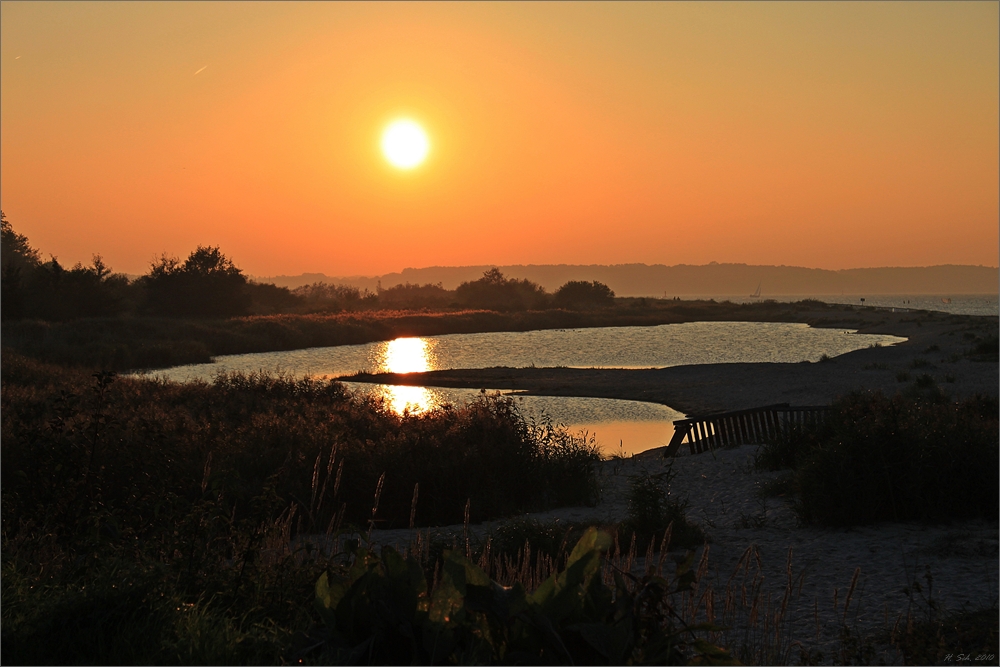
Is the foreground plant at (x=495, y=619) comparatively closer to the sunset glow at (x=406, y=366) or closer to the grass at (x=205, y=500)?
the grass at (x=205, y=500)

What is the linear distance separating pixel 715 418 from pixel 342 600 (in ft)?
52.5

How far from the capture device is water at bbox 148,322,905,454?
85.0 ft

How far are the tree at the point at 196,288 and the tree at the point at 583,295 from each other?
182 ft

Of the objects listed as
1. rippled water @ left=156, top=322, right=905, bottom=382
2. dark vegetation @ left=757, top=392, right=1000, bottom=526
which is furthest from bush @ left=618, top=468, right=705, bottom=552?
rippled water @ left=156, top=322, right=905, bottom=382

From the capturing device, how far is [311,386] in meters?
25.7

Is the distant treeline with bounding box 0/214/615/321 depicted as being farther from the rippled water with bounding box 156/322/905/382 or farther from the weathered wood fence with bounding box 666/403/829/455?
the weathered wood fence with bounding box 666/403/829/455

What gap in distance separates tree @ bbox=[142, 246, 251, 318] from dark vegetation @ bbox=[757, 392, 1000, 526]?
64527 mm

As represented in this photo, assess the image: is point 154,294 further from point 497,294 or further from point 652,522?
point 652,522

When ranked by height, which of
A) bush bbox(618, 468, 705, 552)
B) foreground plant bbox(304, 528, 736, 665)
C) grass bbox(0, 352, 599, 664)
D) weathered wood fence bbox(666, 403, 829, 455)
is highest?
foreground plant bbox(304, 528, 736, 665)

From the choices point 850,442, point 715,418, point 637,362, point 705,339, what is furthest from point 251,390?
point 705,339

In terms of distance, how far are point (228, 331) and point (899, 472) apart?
5008cm

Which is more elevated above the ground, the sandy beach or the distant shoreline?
the sandy beach

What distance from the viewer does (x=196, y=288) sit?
228 feet

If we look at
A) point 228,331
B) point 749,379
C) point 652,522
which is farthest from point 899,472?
point 228,331
